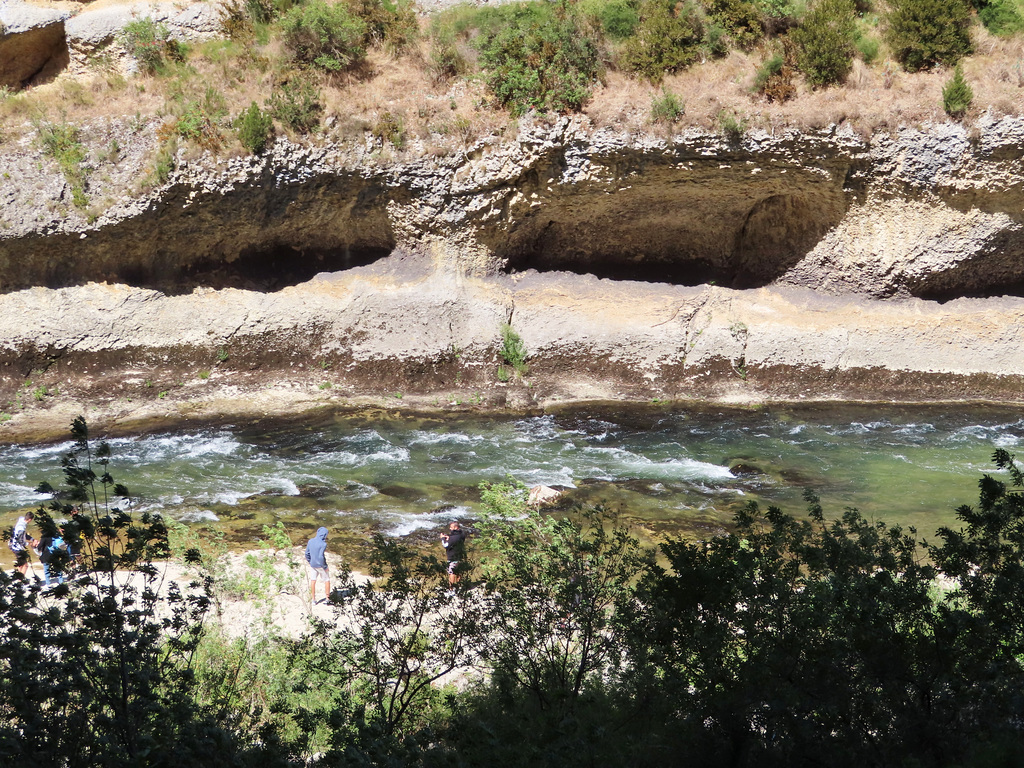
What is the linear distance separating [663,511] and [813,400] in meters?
6.32

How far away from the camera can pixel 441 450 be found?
15.9 meters

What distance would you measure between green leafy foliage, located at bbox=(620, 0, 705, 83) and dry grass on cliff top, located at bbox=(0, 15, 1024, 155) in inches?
12.4

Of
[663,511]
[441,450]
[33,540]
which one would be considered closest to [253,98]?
[441,450]

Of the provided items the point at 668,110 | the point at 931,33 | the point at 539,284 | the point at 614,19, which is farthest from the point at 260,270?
the point at 931,33

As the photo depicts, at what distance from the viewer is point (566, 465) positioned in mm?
15242

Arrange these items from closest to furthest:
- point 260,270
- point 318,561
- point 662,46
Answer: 1. point 318,561
2. point 662,46
3. point 260,270

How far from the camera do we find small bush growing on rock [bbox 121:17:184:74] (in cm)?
2011

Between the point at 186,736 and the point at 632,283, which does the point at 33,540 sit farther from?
the point at 632,283

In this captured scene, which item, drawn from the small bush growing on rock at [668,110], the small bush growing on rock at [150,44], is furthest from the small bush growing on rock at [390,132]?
the small bush growing on rock at [150,44]

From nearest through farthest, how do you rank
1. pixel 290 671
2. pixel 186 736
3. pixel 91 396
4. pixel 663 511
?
pixel 186 736 → pixel 290 671 → pixel 663 511 → pixel 91 396

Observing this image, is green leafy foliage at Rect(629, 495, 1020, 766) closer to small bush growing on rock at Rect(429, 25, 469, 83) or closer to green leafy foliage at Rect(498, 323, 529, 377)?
green leafy foliage at Rect(498, 323, 529, 377)

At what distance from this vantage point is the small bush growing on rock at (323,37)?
19.1 m

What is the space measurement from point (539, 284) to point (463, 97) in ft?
15.0

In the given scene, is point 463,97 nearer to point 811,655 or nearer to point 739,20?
point 739,20
